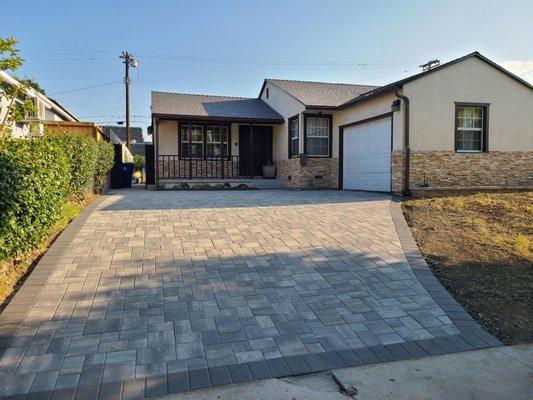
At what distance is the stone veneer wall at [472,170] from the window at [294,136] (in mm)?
5910

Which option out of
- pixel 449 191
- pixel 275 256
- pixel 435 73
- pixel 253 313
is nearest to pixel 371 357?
pixel 253 313

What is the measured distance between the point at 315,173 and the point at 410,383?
14.5m

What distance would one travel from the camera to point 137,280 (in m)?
5.05

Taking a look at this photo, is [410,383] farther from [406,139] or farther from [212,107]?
[212,107]

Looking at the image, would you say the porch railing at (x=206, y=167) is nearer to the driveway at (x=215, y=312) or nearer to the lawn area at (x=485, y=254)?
the lawn area at (x=485, y=254)

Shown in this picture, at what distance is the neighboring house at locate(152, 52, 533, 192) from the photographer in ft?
43.0

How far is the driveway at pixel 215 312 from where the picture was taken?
3309mm

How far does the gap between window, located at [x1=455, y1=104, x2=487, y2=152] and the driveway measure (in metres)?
7.96

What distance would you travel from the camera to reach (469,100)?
13445 millimetres

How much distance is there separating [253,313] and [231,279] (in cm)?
94

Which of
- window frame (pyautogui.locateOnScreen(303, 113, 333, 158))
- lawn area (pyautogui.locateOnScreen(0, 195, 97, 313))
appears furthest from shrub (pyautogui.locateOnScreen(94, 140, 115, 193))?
window frame (pyautogui.locateOnScreen(303, 113, 333, 158))

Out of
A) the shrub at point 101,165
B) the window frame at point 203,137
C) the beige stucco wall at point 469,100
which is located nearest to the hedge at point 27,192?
the shrub at point 101,165

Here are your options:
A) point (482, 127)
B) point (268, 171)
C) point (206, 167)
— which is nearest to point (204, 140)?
point (206, 167)

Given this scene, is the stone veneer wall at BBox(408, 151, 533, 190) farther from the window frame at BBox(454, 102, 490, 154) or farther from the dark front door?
the dark front door
